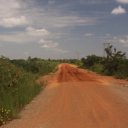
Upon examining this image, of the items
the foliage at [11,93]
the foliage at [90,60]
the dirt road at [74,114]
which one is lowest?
the dirt road at [74,114]

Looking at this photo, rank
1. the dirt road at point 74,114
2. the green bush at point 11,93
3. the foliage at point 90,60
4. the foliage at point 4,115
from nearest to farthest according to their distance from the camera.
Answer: the dirt road at point 74,114 < the foliage at point 4,115 < the green bush at point 11,93 < the foliage at point 90,60

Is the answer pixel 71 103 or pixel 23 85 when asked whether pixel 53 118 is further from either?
pixel 23 85

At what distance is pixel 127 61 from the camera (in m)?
52.1

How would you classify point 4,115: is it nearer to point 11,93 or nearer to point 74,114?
point 74,114

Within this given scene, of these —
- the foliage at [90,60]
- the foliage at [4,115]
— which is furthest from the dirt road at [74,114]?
the foliage at [90,60]

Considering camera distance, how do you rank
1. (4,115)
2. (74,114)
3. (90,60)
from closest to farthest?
(4,115) < (74,114) < (90,60)

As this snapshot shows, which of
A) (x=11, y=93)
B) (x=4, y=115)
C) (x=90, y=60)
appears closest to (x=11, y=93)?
(x=11, y=93)

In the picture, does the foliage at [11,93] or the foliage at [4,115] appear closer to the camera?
the foliage at [4,115]

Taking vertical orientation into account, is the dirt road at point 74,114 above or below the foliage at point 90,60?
below

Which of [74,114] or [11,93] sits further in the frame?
[11,93]

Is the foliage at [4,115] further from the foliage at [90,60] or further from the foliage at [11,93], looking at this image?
the foliage at [90,60]

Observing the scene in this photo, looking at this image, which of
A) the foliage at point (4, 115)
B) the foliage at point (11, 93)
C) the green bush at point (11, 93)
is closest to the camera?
the foliage at point (4, 115)

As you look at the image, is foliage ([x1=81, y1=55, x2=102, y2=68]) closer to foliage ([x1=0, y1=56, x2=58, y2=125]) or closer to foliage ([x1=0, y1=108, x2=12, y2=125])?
foliage ([x1=0, y1=56, x2=58, y2=125])

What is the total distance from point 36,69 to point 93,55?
39.3 meters
